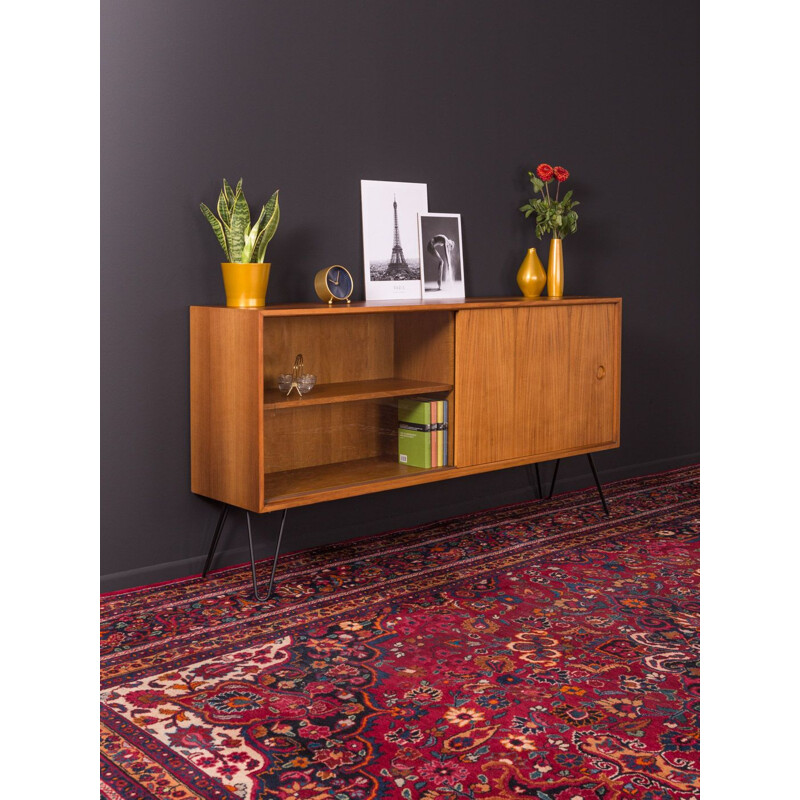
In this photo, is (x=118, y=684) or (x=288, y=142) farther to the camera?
(x=288, y=142)

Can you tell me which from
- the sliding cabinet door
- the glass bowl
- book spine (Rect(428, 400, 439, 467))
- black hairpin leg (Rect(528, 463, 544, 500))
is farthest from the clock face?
black hairpin leg (Rect(528, 463, 544, 500))

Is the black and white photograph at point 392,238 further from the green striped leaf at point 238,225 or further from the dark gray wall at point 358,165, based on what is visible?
the green striped leaf at point 238,225

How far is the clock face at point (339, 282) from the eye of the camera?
11.6ft

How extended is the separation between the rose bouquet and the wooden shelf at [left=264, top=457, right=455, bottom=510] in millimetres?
1458

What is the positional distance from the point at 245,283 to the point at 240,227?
205mm

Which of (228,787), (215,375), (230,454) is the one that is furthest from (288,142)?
(228,787)

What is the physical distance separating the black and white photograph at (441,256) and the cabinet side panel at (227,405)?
3.84 ft

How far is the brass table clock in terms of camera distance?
3.55 meters

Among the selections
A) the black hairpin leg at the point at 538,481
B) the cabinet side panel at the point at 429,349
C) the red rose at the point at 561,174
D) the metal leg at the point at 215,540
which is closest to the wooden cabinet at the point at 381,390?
the cabinet side panel at the point at 429,349

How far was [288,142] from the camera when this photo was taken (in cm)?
367

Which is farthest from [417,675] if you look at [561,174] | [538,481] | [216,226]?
[561,174]

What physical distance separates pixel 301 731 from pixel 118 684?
0.63 m
